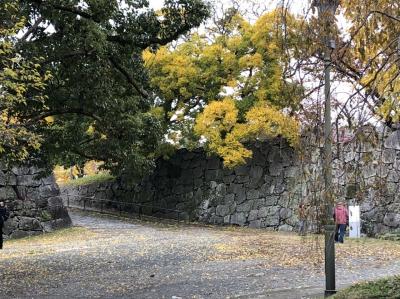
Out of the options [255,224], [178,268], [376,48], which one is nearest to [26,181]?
[255,224]

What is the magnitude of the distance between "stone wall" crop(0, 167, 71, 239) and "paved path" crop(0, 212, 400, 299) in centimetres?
404

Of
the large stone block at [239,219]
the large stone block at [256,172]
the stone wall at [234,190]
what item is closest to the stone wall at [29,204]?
the stone wall at [234,190]

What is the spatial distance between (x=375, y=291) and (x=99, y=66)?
6.07 metres

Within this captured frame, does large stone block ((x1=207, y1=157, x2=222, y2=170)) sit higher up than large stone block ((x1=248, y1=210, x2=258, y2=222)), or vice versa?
large stone block ((x1=207, y1=157, x2=222, y2=170))

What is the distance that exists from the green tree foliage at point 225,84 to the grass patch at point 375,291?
11.7 metres

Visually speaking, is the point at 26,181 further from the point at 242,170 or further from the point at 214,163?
the point at 242,170

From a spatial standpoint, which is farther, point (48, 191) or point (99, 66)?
point (48, 191)

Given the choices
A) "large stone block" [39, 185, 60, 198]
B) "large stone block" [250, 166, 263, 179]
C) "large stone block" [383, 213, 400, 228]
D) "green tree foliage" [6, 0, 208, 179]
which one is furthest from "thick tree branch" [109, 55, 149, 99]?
"large stone block" [39, 185, 60, 198]

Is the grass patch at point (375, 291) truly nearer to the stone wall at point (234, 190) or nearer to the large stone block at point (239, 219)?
the stone wall at point (234, 190)

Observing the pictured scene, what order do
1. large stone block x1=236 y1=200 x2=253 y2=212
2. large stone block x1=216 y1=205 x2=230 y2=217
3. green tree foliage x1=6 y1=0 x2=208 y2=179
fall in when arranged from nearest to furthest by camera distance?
1. green tree foliage x1=6 y1=0 x2=208 y2=179
2. large stone block x1=236 y1=200 x2=253 y2=212
3. large stone block x1=216 y1=205 x2=230 y2=217

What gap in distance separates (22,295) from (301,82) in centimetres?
576

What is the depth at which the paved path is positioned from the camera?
7.89 m

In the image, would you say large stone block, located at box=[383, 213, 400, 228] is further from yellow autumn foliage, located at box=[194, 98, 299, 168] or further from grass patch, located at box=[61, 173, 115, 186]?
grass patch, located at box=[61, 173, 115, 186]

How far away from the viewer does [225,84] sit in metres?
20.1
